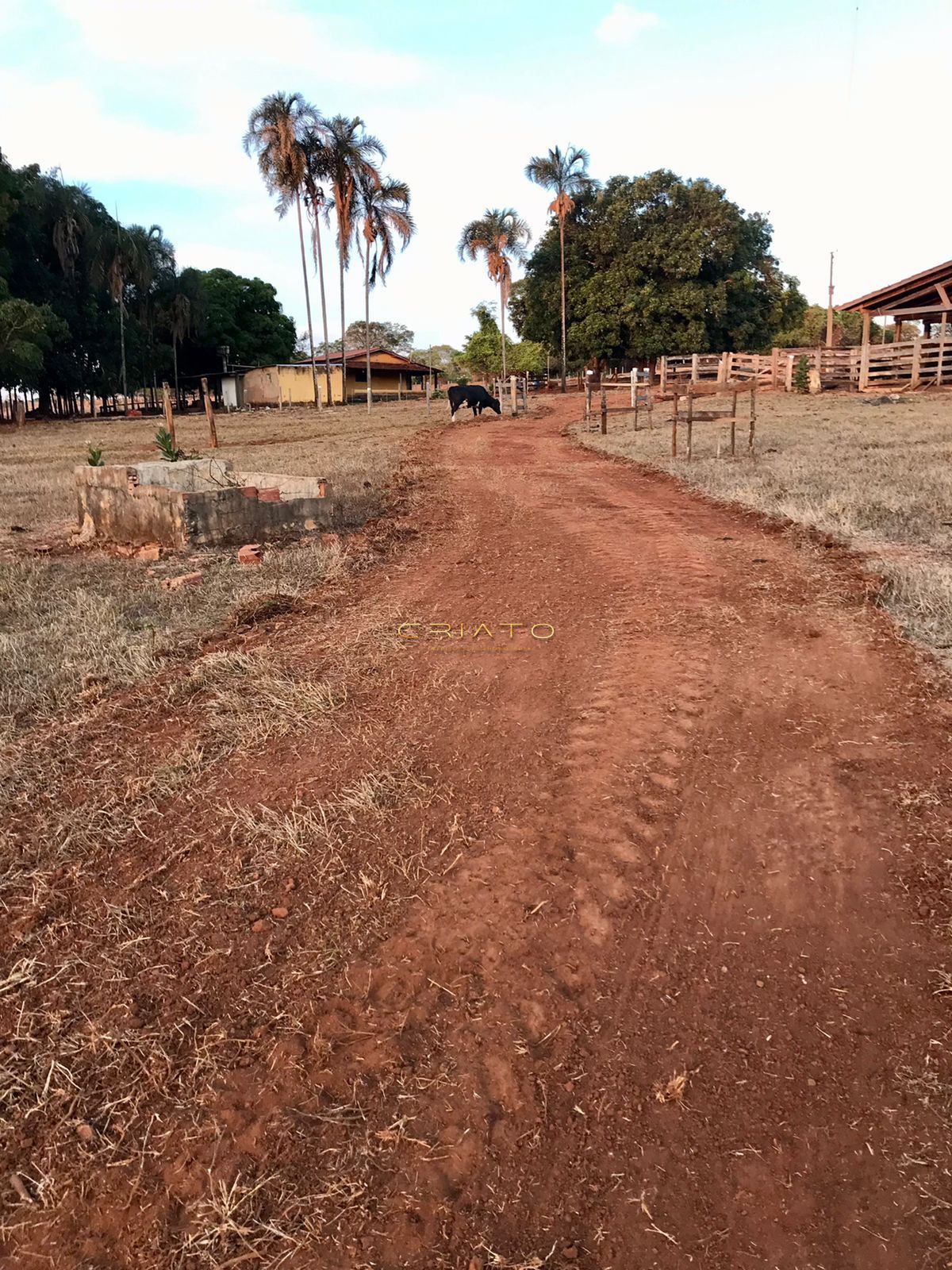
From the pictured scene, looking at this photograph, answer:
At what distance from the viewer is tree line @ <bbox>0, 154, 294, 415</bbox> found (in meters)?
34.7

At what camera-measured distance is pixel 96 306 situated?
42438 millimetres

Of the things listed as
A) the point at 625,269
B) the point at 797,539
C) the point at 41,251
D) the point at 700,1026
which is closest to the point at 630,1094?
the point at 700,1026

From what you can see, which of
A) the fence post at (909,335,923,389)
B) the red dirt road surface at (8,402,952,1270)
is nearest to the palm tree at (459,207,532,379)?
the fence post at (909,335,923,389)

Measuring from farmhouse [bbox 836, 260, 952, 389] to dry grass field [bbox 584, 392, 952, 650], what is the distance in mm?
3628

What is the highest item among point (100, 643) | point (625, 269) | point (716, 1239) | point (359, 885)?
point (625, 269)

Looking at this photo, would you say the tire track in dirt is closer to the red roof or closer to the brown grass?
the brown grass

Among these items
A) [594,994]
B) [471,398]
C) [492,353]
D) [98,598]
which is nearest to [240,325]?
[492,353]

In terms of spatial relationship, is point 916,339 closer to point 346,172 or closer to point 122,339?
point 346,172

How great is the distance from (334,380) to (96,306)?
1302 centimetres

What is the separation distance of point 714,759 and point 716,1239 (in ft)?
6.97

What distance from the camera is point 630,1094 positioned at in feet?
7.06

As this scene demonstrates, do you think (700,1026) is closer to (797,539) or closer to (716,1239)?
(716,1239)

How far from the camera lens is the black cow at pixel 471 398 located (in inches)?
1087

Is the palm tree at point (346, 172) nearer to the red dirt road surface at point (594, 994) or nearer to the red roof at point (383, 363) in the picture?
the red roof at point (383, 363)
